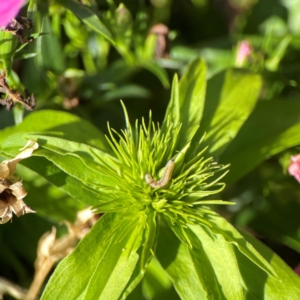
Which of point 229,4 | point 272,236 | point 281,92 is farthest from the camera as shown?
point 229,4

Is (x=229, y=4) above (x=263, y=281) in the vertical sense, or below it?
above

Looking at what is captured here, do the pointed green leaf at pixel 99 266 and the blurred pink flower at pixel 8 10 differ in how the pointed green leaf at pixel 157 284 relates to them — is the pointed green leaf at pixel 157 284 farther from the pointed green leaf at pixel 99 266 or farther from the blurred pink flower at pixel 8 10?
the blurred pink flower at pixel 8 10

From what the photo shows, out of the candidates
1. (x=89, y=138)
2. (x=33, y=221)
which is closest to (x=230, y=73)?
(x=89, y=138)

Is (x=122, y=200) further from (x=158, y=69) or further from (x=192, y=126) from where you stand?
(x=158, y=69)

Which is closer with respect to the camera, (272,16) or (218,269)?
(218,269)

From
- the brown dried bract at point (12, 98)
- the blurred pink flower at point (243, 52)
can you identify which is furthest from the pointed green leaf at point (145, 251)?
the blurred pink flower at point (243, 52)

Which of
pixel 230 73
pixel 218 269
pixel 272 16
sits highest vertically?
pixel 272 16
